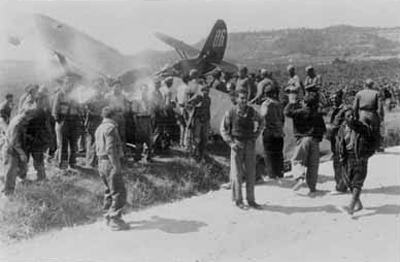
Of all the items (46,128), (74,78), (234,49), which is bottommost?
(46,128)

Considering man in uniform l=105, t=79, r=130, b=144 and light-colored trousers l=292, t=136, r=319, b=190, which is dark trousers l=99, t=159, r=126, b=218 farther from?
light-colored trousers l=292, t=136, r=319, b=190

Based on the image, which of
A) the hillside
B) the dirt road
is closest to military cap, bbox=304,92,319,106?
the dirt road

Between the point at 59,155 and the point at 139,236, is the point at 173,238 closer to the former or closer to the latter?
the point at 139,236

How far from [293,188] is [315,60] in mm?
62701

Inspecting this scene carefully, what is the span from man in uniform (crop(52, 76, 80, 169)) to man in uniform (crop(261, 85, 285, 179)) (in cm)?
398

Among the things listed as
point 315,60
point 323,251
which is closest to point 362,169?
point 323,251

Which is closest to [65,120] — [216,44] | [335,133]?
[335,133]

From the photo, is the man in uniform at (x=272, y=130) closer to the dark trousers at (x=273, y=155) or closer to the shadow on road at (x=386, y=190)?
the dark trousers at (x=273, y=155)

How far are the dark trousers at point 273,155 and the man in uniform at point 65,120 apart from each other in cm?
407

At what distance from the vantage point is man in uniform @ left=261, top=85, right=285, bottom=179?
11.3 meters

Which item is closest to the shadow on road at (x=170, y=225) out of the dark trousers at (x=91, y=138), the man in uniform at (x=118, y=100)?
the man in uniform at (x=118, y=100)

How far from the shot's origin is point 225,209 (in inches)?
377

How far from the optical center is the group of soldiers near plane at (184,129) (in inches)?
356

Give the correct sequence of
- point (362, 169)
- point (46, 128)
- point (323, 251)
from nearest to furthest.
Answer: point (323, 251) < point (362, 169) < point (46, 128)
